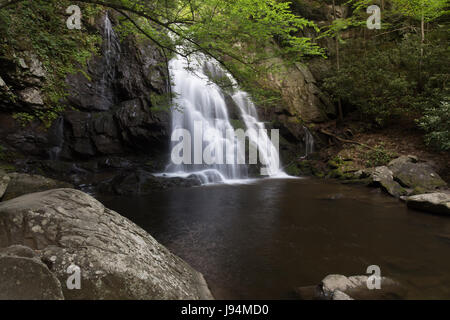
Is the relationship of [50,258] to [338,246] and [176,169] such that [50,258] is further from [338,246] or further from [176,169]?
[176,169]

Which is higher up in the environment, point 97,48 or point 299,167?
point 97,48

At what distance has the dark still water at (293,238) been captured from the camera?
295 cm

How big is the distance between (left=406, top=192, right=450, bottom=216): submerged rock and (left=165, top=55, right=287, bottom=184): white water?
264 inches

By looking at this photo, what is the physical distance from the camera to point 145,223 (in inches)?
212

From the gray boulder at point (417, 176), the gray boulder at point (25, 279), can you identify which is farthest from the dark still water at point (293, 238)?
the gray boulder at point (25, 279)

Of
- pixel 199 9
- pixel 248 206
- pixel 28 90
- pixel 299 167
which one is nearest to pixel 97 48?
pixel 28 90

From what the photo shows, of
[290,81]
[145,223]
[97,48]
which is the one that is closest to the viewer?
[145,223]

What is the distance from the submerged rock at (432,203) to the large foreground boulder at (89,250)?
5.66 metres

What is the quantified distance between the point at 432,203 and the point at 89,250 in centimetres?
685

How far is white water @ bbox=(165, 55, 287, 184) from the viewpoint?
11.7 metres

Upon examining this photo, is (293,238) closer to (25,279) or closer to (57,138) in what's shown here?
(25,279)

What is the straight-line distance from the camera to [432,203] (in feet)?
17.7
